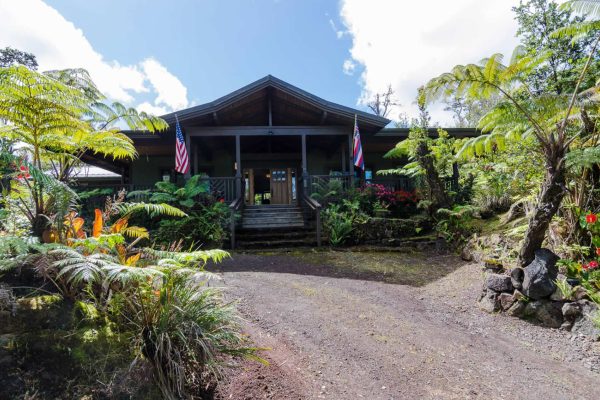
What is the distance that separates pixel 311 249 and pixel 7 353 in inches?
258

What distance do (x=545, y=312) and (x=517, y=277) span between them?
18.9 inches

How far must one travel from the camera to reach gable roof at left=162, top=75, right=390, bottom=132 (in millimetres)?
9842

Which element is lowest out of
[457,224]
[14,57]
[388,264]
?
[388,264]

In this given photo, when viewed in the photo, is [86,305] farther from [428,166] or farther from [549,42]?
[549,42]

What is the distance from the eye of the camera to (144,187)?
10.8m

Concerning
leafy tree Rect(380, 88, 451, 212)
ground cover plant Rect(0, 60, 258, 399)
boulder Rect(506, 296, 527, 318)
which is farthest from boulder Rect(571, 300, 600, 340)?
leafy tree Rect(380, 88, 451, 212)

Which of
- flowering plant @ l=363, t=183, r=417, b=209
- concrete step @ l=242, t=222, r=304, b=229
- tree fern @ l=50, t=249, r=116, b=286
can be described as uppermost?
flowering plant @ l=363, t=183, r=417, b=209

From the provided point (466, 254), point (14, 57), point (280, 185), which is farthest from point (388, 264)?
point (14, 57)

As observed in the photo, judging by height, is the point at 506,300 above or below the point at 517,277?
below

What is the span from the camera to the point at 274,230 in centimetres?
905

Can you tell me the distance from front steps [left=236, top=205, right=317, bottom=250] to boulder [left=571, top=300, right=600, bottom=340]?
5633 mm

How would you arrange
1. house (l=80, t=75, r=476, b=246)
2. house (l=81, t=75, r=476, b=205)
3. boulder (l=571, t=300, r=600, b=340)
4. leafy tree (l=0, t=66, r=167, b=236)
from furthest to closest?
house (l=81, t=75, r=476, b=205) < house (l=80, t=75, r=476, b=246) < boulder (l=571, t=300, r=600, b=340) < leafy tree (l=0, t=66, r=167, b=236)

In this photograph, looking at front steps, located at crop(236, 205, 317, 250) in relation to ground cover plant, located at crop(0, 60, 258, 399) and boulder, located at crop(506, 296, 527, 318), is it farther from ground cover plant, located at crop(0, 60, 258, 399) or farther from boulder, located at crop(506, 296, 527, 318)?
ground cover plant, located at crop(0, 60, 258, 399)

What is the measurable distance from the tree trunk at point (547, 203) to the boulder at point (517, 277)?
15 centimetres
